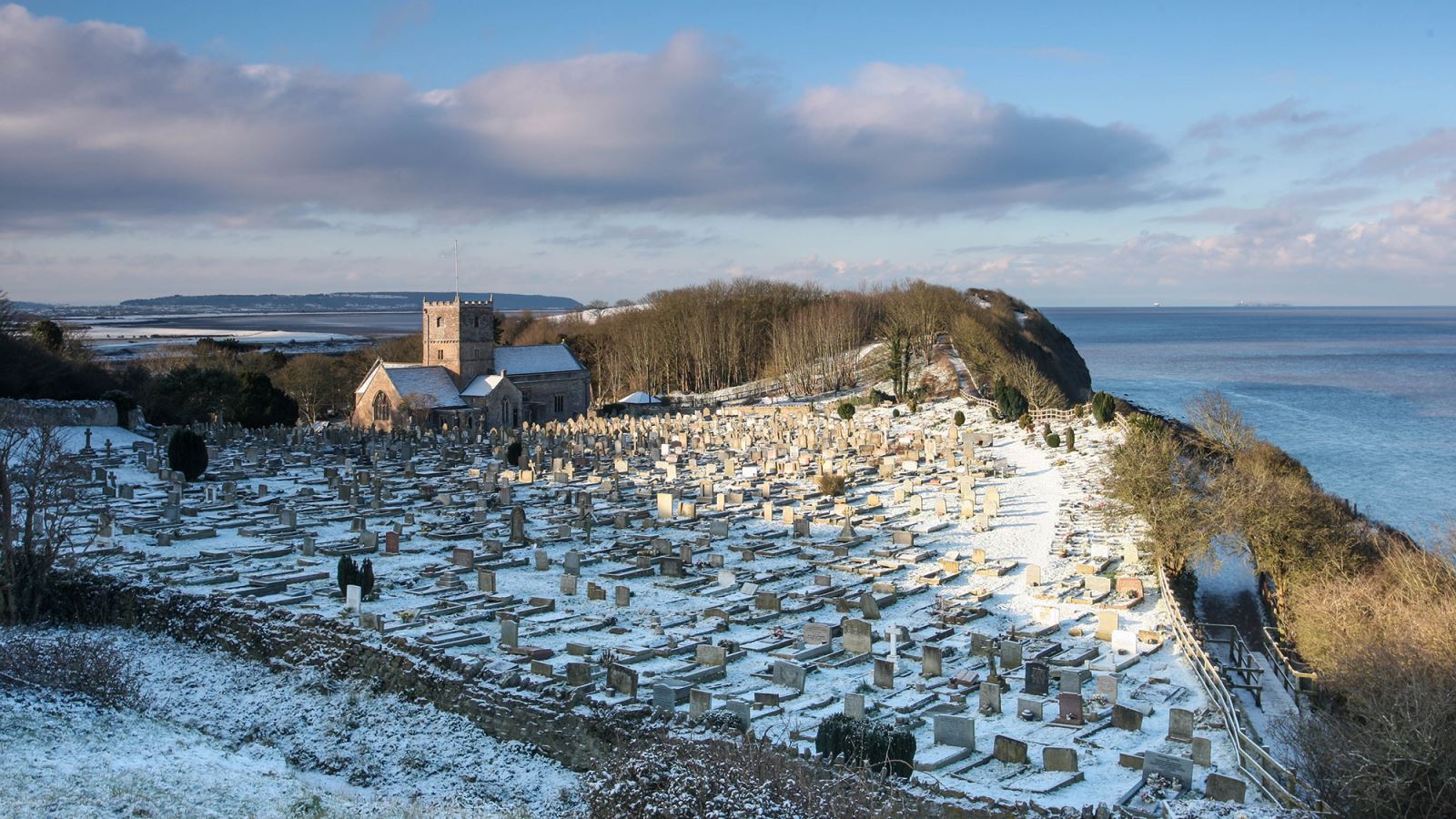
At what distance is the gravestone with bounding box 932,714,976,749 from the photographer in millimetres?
11602

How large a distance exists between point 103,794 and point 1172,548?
17.1 meters

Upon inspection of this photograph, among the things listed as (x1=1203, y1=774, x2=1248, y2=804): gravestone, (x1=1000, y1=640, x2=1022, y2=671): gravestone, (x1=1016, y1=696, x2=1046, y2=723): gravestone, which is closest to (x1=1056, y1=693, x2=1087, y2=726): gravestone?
(x1=1016, y1=696, x2=1046, y2=723): gravestone

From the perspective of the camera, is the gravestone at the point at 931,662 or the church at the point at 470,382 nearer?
the gravestone at the point at 931,662

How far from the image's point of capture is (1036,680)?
13367mm

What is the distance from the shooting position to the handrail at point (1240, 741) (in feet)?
34.0

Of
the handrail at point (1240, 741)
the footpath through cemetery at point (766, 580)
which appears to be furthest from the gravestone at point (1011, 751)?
the handrail at point (1240, 741)

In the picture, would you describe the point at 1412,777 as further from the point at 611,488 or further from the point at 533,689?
the point at 611,488

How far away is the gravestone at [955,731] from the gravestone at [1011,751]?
1.07 ft

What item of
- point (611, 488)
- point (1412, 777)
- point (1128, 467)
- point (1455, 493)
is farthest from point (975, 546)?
point (1455, 493)

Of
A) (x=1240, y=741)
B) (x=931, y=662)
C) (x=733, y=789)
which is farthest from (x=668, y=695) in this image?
(x=1240, y=741)

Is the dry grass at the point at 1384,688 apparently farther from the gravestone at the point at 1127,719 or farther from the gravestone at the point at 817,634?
the gravestone at the point at 817,634

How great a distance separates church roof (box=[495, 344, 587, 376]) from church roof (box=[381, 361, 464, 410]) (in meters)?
3.50

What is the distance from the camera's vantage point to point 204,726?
45.9ft

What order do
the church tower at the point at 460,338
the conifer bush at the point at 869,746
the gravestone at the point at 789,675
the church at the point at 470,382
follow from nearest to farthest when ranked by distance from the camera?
the conifer bush at the point at 869,746
the gravestone at the point at 789,675
the church at the point at 470,382
the church tower at the point at 460,338
